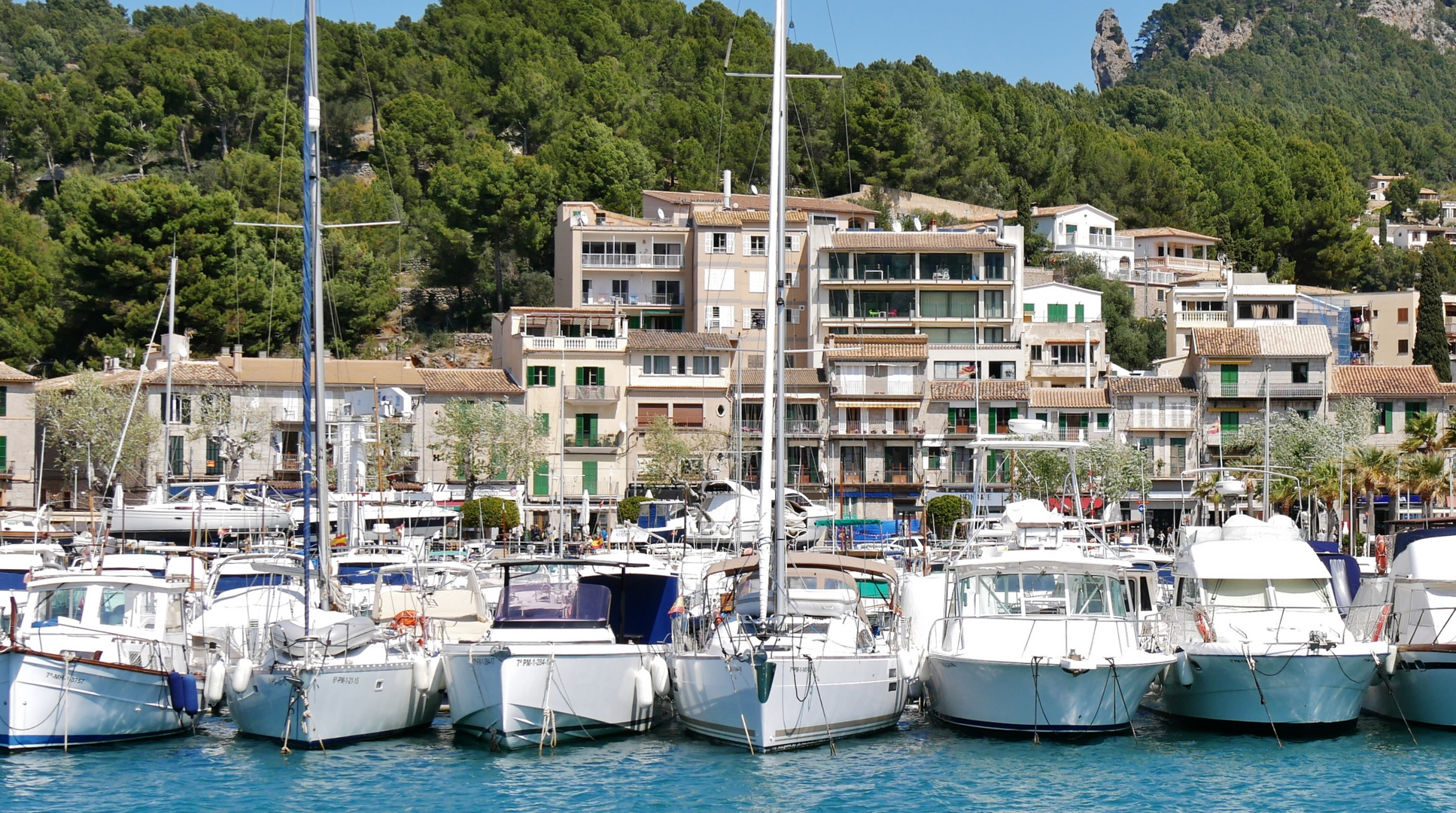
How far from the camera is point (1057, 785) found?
2427 centimetres

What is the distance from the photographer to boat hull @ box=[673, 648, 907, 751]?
25.3 metres

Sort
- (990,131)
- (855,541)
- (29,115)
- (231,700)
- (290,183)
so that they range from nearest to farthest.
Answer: (231,700), (855,541), (290,183), (990,131), (29,115)

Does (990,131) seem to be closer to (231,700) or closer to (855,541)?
(855,541)

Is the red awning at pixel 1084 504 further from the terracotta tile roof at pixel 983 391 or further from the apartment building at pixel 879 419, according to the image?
the apartment building at pixel 879 419

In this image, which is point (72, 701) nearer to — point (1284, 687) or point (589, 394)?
point (1284, 687)

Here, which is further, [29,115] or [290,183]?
[29,115]

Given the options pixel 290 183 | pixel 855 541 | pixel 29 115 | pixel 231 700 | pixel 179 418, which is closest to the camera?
pixel 231 700

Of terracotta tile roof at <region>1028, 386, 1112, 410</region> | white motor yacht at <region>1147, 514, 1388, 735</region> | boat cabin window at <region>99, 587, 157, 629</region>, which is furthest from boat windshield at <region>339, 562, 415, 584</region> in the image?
terracotta tile roof at <region>1028, 386, 1112, 410</region>

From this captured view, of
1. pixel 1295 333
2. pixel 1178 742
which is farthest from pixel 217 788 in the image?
pixel 1295 333

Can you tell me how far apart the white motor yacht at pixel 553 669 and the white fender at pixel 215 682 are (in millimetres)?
4217

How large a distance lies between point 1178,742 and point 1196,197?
312 feet

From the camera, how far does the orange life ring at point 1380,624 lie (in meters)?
29.2

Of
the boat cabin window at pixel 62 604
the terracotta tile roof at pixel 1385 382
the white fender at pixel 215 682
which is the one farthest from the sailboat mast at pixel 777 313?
the terracotta tile roof at pixel 1385 382

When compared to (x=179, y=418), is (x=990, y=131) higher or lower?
higher
